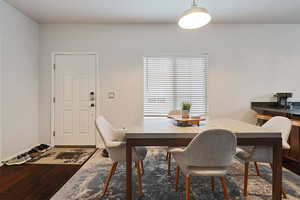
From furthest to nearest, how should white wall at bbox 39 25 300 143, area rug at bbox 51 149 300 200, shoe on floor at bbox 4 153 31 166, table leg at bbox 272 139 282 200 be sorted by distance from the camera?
1. white wall at bbox 39 25 300 143
2. shoe on floor at bbox 4 153 31 166
3. area rug at bbox 51 149 300 200
4. table leg at bbox 272 139 282 200

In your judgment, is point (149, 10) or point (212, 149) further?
point (149, 10)

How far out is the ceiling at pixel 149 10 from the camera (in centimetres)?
268

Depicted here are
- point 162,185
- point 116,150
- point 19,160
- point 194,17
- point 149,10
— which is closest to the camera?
point 116,150

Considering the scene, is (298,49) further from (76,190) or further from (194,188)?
(76,190)

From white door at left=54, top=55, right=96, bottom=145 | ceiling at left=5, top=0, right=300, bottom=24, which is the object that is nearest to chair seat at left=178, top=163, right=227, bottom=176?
ceiling at left=5, top=0, right=300, bottom=24

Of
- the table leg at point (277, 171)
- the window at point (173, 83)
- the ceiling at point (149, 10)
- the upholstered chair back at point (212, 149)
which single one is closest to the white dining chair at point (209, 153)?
the upholstered chair back at point (212, 149)

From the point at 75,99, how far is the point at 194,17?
2796 millimetres

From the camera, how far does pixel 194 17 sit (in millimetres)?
1755

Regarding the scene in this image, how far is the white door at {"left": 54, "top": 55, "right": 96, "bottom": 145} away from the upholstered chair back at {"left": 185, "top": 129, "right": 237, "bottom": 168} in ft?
8.70

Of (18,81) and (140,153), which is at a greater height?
(18,81)

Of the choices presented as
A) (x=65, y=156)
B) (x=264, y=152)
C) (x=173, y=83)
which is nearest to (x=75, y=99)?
(x=65, y=156)

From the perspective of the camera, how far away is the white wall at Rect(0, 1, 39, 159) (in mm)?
2688

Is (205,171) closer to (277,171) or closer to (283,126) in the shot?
(277,171)

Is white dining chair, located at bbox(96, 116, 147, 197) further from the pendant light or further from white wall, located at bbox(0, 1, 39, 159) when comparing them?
white wall, located at bbox(0, 1, 39, 159)
